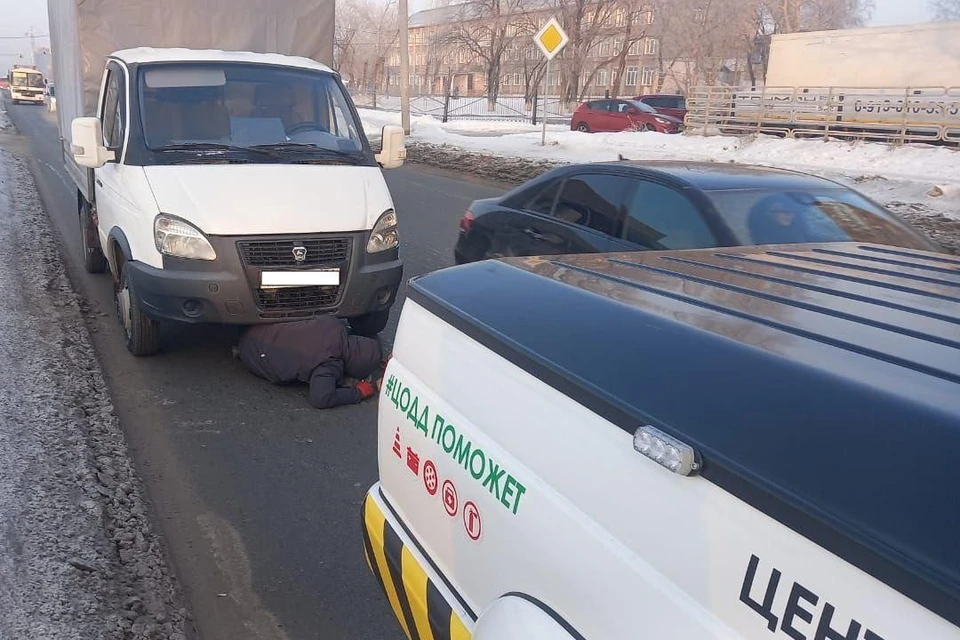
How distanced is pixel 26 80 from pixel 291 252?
193 ft

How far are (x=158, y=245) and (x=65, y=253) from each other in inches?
190

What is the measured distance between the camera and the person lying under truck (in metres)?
5.08

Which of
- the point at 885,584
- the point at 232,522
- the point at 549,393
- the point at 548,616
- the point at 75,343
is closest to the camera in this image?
the point at 885,584

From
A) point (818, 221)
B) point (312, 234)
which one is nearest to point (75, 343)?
point (312, 234)

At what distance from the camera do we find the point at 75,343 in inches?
238

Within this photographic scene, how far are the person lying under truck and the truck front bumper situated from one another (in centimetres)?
14

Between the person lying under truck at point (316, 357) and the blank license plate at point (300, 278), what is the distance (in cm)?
24

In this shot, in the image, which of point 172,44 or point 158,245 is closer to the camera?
point 158,245

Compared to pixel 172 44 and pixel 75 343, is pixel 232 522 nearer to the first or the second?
pixel 75 343

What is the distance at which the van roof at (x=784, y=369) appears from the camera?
3.59 feet

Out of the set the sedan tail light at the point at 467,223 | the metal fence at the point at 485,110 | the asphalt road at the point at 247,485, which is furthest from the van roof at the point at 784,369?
the metal fence at the point at 485,110

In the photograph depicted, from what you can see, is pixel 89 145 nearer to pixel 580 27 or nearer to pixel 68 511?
pixel 68 511

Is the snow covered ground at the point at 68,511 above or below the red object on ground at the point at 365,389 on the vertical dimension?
below

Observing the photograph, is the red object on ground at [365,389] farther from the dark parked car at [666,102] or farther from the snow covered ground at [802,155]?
the dark parked car at [666,102]
